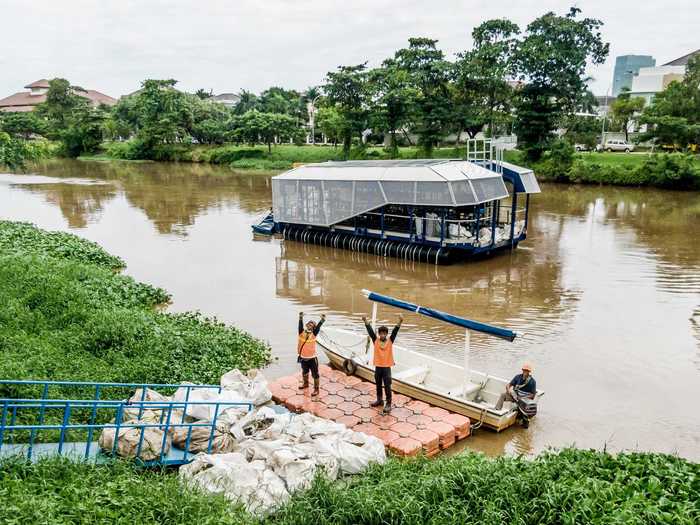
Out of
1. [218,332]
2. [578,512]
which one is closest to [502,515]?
[578,512]

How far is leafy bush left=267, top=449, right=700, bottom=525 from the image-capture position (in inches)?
212

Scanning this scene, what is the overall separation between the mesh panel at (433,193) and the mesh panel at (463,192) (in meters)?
0.26

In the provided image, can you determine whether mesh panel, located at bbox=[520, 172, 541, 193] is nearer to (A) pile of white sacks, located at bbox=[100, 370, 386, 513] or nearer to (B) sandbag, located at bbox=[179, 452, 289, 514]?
(A) pile of white sacks, located at bbox=[100, 370, 386, 513]

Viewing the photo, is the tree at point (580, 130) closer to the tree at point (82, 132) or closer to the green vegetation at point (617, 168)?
the green vegetation at point (617, 168)

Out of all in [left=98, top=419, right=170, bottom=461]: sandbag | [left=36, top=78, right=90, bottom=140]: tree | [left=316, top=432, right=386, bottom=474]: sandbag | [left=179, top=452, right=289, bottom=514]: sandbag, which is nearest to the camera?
[left=179, top=452, right=289, bottom=514]: sandbag

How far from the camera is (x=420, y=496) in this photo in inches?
229

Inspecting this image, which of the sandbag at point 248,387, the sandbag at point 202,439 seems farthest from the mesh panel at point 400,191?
the sandbag at point 202,439

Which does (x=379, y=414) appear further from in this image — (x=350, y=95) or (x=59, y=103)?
(x=59, y=103)

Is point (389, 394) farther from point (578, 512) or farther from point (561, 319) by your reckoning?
point (561, 319)

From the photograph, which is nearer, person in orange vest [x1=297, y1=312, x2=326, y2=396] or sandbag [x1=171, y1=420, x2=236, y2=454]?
sandbag [x1=171, y1=420, x2=236, y2=454]

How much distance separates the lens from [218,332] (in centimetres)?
1270

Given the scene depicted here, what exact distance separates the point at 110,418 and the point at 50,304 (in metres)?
4.96

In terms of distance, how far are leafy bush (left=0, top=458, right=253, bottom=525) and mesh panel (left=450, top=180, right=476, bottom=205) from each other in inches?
585

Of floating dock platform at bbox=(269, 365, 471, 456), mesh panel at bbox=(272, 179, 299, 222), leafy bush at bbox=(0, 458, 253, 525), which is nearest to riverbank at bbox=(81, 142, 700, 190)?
mesh panel at bbox=(272, 179, 299, 222)
